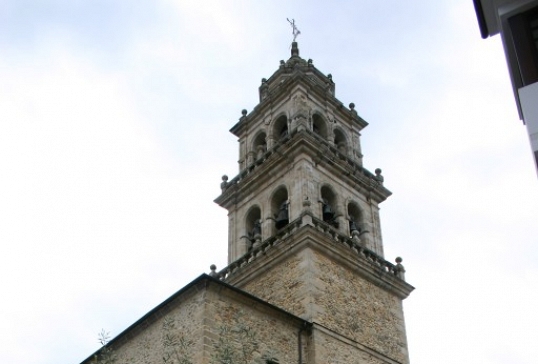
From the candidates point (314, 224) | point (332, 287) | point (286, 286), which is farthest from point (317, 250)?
point (286, 286)

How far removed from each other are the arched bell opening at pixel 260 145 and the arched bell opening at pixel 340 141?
2477 millimetres

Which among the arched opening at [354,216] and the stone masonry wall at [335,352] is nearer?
the stone masonry wall at [335,352]

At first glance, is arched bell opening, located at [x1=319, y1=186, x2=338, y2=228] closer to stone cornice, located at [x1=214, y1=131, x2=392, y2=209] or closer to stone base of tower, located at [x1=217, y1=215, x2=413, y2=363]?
stone cornice, located at [x1=214, y1=131, x2=392, y2=209]

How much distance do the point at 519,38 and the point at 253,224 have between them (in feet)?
50.3

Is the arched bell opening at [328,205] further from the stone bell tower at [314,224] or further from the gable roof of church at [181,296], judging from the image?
the gable roof of church at [181,296]

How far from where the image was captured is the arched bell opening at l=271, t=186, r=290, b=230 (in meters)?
20.9

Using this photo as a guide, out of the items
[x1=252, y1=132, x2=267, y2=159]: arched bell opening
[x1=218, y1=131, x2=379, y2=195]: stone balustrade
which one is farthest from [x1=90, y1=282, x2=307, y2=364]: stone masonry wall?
[x1=252, y1=132, x2=267, y2=159]: arched bell opening

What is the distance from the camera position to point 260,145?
24.6 metres

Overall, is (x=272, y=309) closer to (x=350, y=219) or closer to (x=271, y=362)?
(x=271, y=362)

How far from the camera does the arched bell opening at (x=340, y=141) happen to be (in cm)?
2422

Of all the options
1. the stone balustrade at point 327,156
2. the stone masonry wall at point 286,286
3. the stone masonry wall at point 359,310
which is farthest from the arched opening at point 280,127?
the stone masonry wall at point 359,310

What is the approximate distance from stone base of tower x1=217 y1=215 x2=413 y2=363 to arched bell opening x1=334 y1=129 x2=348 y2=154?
17.3 ft

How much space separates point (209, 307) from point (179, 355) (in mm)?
1129

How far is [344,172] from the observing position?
22109 millimetres
